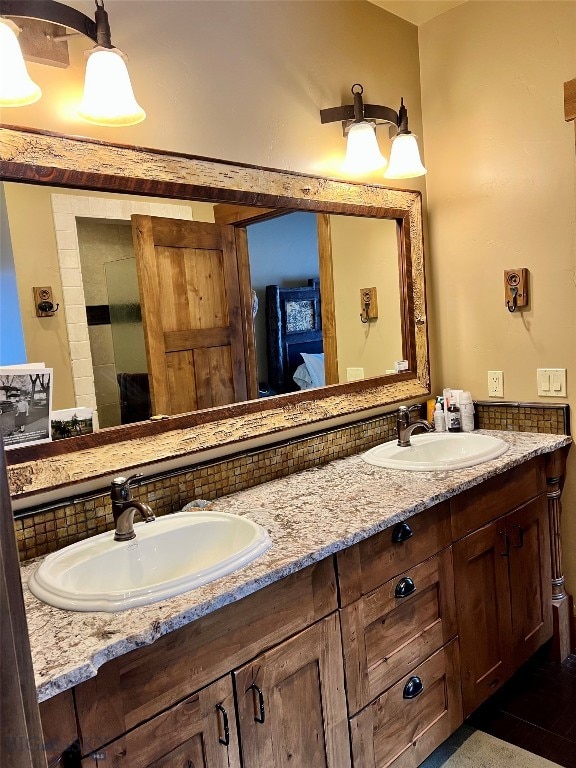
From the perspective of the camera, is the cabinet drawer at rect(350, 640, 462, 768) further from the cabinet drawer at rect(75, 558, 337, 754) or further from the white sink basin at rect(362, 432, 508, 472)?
the white sink basin at rect(362, 432, 508, 472)

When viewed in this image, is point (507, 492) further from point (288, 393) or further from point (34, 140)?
point (34, 140)

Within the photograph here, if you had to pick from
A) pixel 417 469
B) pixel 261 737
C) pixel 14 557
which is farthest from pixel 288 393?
pixel 14 557

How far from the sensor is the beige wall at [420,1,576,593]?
7.08 feet

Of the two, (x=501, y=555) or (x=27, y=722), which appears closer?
(x=27, y=722)

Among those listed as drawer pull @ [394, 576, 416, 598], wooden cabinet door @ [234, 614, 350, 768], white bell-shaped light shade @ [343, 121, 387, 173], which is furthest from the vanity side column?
white bell-shaped light shade @ [343, 121, 387, 173]

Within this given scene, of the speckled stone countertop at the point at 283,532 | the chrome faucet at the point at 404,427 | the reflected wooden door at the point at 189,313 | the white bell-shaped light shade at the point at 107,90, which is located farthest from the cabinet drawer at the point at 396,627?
the white bell-shaped light shade at the point at 107,90

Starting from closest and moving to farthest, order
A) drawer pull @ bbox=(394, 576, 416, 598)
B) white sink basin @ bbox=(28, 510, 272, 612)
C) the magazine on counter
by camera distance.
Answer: white sink basin @ bbox=(28, 510, 272, 612) → the magazine on counter → drawer pull @ bbox=(394, 576, 416, 598)

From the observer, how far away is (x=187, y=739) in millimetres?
1127

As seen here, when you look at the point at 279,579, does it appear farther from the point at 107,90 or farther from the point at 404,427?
the point at 107,90

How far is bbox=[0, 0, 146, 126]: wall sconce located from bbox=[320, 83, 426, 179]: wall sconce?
891 mm

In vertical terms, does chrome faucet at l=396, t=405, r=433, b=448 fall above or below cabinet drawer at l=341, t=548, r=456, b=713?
above

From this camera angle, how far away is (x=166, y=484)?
1.63 meters

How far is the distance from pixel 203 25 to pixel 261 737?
75.8 inches

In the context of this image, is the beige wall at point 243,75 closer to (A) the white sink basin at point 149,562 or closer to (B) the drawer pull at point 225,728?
(A) the white sink basin at point 149,562
